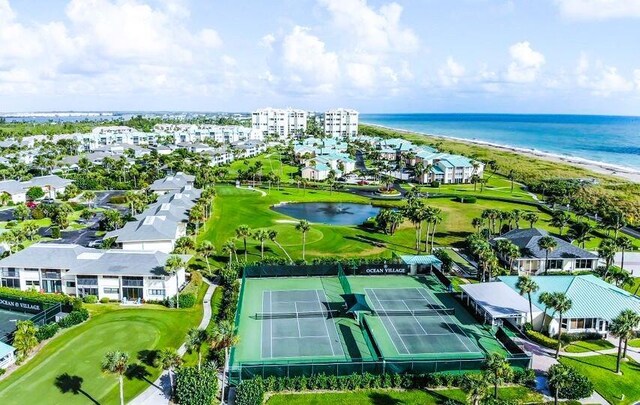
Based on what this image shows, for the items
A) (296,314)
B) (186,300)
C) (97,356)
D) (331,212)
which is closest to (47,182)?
(331,212)

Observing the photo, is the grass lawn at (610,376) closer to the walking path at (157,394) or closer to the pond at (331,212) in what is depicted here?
the walking path at (157,394)

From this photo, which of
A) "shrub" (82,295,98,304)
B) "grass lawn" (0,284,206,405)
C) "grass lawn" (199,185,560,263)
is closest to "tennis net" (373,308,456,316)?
"grass lawn" (0,284,206,405)

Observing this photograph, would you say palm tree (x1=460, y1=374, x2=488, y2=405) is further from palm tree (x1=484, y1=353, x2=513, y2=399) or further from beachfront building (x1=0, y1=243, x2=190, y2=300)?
beachfront building (x1=0, y1=243, x2=190, y2=300)

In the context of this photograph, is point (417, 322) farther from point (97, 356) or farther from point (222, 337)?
point (97, 356)

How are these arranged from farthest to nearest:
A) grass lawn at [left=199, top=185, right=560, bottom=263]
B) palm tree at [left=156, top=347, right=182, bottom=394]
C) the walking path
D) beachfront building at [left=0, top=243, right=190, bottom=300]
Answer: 1. grass lawn at [left=199, top=185, right=560, bottom=263]
2. beachfront building at [left=0, top=243, right=190, bottom=300]
3. palm tree at [left=156, top=347, right=182, bottom=394]
4. the walking path

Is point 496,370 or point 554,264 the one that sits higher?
point 496,370

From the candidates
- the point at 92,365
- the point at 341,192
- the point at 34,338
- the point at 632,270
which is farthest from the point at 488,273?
the point at 341,192
